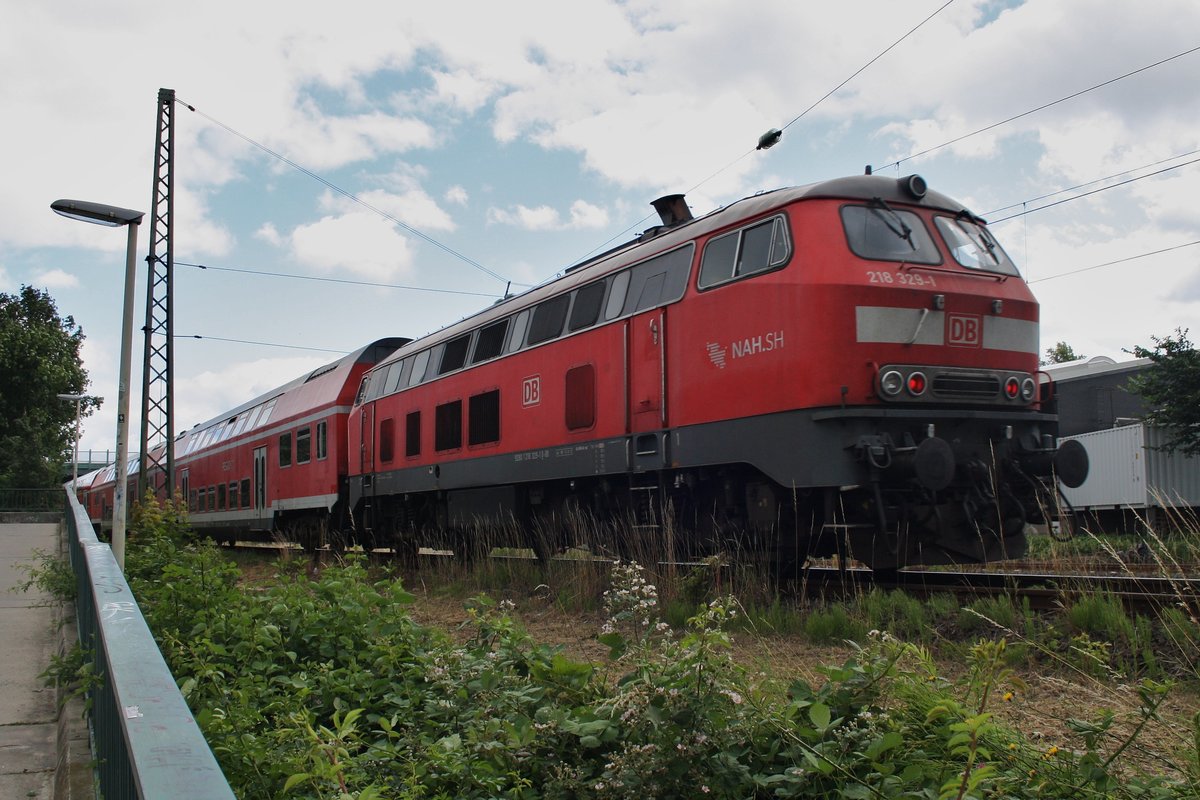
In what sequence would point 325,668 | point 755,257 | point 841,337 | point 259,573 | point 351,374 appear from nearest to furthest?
1. point 325,668
2. point 841,337
3. point 755,257
4. point 259,573
5. point 351,374

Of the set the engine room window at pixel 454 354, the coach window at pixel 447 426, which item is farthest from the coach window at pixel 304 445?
the engine room window at pixel 454 354

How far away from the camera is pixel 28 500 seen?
47.3 metres

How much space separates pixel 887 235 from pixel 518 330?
4807 mm

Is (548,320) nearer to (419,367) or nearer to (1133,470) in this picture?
(419,367)

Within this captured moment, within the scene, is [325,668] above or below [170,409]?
below

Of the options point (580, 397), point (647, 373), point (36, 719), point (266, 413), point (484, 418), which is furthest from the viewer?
point (266, 413)

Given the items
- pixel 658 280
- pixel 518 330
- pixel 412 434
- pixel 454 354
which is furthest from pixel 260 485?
pixel 658 280

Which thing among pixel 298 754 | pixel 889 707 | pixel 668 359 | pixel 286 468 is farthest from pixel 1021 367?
pixel 286 468

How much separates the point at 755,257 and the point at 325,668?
492 centimetres

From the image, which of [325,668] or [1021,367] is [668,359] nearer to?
[1021,367]

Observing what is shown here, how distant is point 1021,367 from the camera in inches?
331

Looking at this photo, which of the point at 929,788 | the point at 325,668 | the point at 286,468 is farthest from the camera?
the point at 286,468

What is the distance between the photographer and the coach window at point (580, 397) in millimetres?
9898

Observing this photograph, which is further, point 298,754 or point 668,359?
point 668,359
